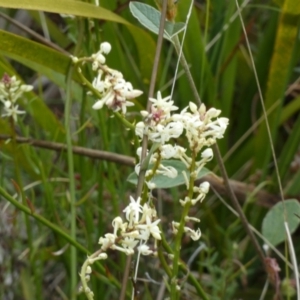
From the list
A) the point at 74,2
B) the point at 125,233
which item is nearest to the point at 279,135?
the point at 74,2

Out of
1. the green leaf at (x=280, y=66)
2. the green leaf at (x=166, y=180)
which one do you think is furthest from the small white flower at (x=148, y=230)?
the green leaf at (x=280, y=66)

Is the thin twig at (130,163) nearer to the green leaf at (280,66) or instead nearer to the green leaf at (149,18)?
the green leaf at (280,66)

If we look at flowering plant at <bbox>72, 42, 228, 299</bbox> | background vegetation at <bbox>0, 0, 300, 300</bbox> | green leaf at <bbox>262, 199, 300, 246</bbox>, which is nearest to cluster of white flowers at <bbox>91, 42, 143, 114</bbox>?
flowering plant at <bbox>72, 42, 228, 299</bbox>

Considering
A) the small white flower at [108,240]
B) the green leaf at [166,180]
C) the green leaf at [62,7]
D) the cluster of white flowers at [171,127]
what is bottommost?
the green leaf at [166,180]

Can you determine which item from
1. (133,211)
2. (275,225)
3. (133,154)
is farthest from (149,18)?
(133,154)

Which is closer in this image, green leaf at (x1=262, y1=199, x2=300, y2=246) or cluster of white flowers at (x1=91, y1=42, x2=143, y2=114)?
cluster of white flowers at (x1=91, y1=42, x2=143, y2=114)

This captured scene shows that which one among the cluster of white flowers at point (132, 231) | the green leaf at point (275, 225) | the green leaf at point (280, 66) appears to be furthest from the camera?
the green leaf at point (280, 66)

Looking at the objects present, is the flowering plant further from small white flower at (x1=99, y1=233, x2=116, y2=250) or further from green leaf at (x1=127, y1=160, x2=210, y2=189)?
green leaf at (x1=127, y1=160, x2=210, y2=189)

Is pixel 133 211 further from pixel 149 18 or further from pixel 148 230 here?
pixel 149 18
